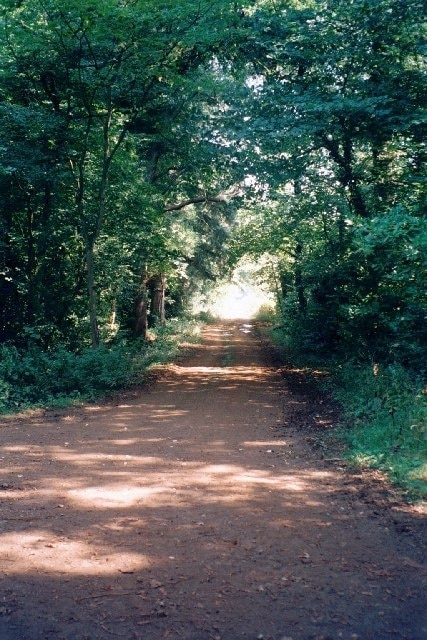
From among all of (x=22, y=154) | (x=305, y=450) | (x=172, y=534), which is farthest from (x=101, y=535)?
(x=22, y=154)

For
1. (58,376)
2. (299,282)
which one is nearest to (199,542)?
(58,376)

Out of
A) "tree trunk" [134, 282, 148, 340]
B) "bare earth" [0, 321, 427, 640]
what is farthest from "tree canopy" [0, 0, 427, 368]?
"bare earth" [0, 321, 427, 640]

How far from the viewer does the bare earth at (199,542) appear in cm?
366

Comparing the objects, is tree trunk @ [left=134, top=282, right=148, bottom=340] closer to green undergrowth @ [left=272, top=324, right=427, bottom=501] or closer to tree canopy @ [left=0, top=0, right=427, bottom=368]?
tree canopy @ [left=0, top=0, right=427, bottom=368]

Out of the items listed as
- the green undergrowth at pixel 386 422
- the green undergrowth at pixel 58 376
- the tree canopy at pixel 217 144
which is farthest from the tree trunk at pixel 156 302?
the green undergrowth at pixel 386 422

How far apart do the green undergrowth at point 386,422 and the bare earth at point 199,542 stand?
0.41m

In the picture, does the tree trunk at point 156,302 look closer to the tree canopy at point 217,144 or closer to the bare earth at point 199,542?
the tree canopy at point 217,144

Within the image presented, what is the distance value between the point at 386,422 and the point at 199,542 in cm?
517

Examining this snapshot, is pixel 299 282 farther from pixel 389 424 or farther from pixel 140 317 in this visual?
pixel 389 424

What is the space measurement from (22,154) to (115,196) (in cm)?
340

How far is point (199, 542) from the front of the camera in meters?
4.93

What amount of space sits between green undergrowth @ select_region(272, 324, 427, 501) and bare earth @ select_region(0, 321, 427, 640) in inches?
16.2

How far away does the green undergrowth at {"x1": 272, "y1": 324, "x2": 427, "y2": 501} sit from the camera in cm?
690

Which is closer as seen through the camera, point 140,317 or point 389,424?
point 389,424
